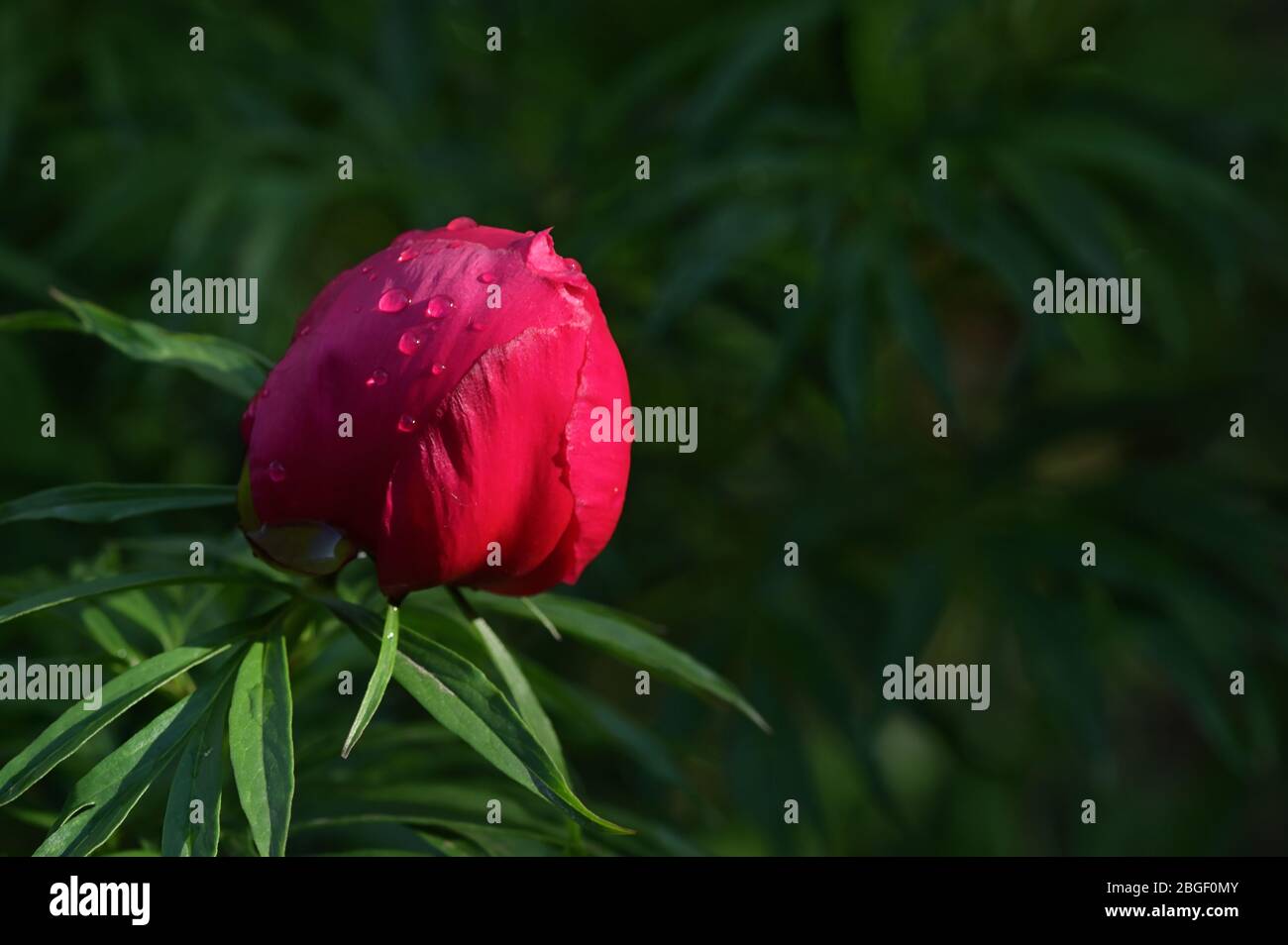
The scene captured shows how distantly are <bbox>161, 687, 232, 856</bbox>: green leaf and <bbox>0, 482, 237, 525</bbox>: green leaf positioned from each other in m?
0.15

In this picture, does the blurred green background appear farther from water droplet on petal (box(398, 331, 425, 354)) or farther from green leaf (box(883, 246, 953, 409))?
water droplet on petal (box(398, 331, 425, 354))

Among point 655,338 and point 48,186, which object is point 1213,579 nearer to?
point 655,338

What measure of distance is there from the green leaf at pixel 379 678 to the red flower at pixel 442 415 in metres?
0.02

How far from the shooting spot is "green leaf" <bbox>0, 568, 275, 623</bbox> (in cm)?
69

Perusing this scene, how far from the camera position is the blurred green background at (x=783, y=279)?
1.42m

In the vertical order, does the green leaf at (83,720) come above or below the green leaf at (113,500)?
below

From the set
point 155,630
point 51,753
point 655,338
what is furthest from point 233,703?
point 655,338

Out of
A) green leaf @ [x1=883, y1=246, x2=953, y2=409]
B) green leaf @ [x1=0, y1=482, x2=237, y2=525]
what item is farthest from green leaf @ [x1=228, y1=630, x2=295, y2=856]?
green leaf @ [x1=883, y1=246, x2=953, y2=409]

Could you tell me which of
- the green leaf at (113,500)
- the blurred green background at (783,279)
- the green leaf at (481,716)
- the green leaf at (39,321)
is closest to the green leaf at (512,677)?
the green leaf at (481,716)

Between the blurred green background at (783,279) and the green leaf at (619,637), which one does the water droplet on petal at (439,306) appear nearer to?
the green leaf at (619,637)

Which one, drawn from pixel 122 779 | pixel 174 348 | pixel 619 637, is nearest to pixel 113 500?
pixel 174 348

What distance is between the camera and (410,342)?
658 millimetres

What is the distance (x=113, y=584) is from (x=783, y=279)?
0.94m

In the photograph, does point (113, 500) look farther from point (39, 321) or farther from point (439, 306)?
point (439, 306)
